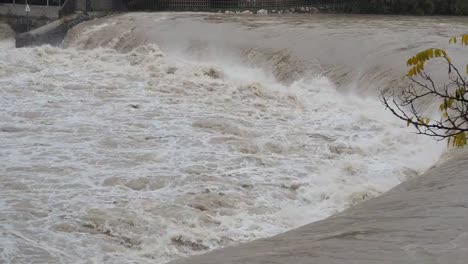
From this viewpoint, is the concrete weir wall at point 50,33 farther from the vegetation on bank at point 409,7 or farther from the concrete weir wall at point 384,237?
the concrete weir wall at point 384,237

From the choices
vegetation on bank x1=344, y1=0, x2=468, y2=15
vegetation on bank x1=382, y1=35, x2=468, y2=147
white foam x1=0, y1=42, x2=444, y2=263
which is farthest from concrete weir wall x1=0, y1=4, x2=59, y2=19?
vegetation on bank x1=382, y1=35, x2=468, y2=147

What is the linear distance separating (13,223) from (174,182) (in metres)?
2.12

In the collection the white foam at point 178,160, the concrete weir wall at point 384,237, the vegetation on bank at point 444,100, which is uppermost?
the vegetation on bank at point 444,100

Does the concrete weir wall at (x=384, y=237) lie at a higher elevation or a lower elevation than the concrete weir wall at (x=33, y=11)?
lower

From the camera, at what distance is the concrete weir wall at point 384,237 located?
4.42 metres

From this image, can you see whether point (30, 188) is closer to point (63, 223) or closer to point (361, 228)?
point (63, 223)

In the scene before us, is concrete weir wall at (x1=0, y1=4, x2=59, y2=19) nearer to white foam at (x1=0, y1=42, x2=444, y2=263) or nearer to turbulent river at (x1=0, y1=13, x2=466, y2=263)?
turbulent river at (x1=0, y1=13, x2=466, y2=263)

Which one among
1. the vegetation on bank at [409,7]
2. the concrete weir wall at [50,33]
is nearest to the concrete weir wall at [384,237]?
the concrete weir wall at [50,33]

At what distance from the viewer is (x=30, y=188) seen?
7711 mm

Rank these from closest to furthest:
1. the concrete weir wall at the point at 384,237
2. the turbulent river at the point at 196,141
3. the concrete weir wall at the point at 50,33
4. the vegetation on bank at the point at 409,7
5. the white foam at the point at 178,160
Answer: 1. the concrete weir wall at the point at 384,237
2. the white foam at the point at 178,160
3. the turbulent river at the point at 196,141
4. the concrete weir wall at the point at 50,33
5. the vegetation on bank at the point at 409,7

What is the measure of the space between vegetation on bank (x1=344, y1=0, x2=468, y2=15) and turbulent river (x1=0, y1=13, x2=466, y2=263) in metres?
9.91

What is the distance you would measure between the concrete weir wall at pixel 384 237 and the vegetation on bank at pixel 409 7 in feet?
78.1

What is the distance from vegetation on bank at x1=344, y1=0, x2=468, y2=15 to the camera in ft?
95.2

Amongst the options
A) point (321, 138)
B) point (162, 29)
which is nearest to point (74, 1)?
point (162, 29)
